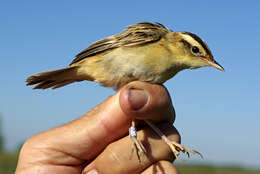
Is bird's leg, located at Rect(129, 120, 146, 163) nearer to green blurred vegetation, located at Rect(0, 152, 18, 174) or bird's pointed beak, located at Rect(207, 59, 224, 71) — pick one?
bird's pointed beak, located at Rect(207, 59, 224, 71)

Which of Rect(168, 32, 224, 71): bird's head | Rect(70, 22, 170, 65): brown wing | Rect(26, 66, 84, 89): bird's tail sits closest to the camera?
Rect(70, 22, 170, 65): brown wing

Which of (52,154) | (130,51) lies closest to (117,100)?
(130,51)

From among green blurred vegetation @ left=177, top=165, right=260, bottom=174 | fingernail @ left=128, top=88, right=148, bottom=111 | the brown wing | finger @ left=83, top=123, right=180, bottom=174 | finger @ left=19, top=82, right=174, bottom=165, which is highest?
the brown wing

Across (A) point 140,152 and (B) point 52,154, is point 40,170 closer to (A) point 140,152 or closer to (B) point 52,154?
(B) point 52,154

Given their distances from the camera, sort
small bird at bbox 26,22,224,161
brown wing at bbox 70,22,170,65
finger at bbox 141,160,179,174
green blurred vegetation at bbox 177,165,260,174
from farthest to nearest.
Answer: green blurred vegetation at bbox 177,165,260,174 < brown wing at bbox 70,22,170,65 < small bird at bbox 26,22,224,161 < finger at bbox 141,160,179,174

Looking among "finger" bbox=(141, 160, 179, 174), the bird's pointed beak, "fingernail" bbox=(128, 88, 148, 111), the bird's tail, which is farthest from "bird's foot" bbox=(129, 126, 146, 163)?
the bird's pointed beak

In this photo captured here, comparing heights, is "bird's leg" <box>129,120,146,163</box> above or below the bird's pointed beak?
below

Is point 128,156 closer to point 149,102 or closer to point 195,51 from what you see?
point 149,102

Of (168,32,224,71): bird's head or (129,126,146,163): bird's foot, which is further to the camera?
(168,32,224,71): bird's head

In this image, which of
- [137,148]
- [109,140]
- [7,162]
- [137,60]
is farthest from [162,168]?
[7,162]
